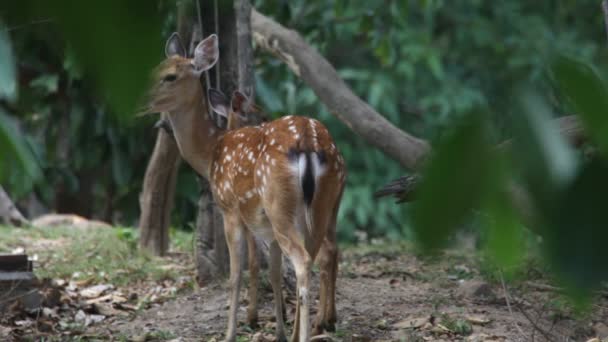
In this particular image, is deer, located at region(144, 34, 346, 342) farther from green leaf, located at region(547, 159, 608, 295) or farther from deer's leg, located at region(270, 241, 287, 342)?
green leaf, located at region(547, 159, 608, 295)

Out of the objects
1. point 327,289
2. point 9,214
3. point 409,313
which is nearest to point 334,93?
point 409,313

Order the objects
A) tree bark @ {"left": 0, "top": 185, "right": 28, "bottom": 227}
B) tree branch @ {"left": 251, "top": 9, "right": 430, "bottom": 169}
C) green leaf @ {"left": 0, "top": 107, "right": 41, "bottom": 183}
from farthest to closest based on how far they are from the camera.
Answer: tree bark @ {"left": 0, "top": 185, "right": 28, "bottom": 227} → tree branch @ {"left": 251, "top": 9, "right": 430, "bottom": 169} → green leaf @ {"left": 0, "top": 107, "right": 41, "bottom": 183}

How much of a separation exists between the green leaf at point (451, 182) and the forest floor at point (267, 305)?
3.13 meters

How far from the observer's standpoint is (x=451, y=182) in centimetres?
48

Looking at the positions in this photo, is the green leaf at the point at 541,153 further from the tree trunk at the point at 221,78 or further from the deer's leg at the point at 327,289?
the tree trunk at the point at 221,78

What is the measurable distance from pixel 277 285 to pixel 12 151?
386cm

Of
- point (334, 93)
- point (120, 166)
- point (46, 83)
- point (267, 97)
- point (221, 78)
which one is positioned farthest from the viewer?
point (120, 166)

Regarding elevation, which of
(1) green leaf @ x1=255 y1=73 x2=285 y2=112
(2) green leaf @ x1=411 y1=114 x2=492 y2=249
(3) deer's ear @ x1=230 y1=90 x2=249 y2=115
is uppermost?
(1) green leaf @ x1=255 y1=73 x2=285 y2=112

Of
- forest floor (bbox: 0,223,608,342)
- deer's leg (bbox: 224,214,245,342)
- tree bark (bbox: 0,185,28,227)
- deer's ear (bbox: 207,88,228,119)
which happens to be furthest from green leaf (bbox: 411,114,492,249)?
tree bark (bbox: 0,185,28,227)

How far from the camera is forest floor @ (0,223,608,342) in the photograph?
422cm

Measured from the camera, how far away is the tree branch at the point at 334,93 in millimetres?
5754

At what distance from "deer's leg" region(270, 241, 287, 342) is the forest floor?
0.36 ft

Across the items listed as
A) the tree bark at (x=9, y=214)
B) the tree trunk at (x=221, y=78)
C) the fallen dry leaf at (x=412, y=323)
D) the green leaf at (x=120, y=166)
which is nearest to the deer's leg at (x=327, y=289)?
the fallen dry leaf at (x=412, y=323)

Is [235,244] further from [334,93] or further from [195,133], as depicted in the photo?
[334,93]
